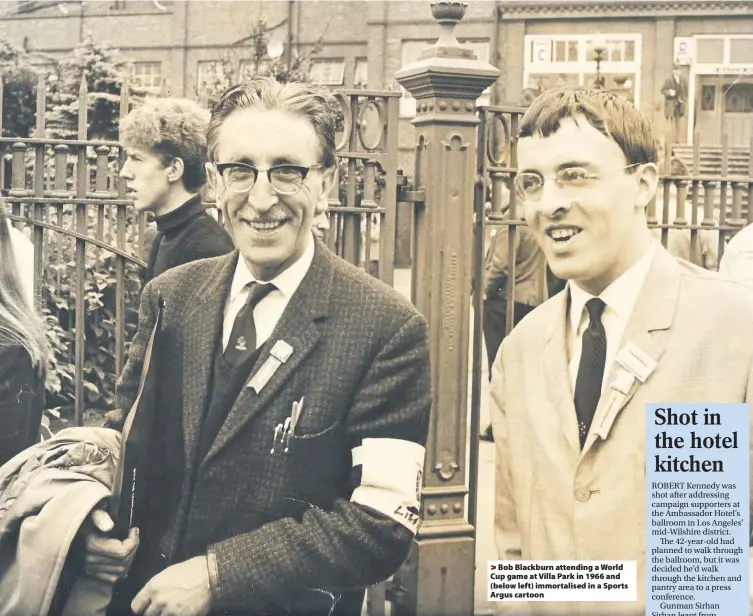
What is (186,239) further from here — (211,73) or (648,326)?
(648,326)

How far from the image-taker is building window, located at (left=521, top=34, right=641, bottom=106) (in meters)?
3.51

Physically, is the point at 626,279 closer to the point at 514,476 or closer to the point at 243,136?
the point at 514,476

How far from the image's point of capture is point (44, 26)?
376cm

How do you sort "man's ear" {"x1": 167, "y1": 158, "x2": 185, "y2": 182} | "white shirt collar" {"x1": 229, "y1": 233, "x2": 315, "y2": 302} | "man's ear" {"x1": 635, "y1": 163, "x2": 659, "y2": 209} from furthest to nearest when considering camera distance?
"man's ear" {"x1": 167, "y1": 158, "x2": 185, "y2": 182}, "man's ear" {"x1": 635, "y1": 163, "x2": 659, "y2": 209}, "white shirt collar" {"x1": 229, "y1": 233, "x2": 315, "y2": 302}

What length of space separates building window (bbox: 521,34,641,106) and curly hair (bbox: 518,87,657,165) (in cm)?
17

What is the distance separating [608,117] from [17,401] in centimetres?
208

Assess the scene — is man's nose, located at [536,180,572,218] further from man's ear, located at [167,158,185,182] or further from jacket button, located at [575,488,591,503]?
man's ear, located at [167,158,185,182]

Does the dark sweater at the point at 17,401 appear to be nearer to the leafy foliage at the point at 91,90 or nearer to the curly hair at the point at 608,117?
the leafy foliage at the point at 91,90

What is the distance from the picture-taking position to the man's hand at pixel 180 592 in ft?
10.1

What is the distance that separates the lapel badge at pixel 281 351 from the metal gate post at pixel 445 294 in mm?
861

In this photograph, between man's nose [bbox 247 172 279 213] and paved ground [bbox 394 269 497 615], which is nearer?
man's nose [bbox 247 172 279 213]

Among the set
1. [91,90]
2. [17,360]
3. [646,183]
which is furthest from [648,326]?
[91,90]

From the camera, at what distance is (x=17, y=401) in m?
3.39

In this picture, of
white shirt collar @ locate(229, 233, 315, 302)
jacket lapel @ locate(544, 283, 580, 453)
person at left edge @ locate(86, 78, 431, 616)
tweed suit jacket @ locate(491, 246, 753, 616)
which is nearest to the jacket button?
tweed suit jacket @ locate(491, 246, 753, 616)
